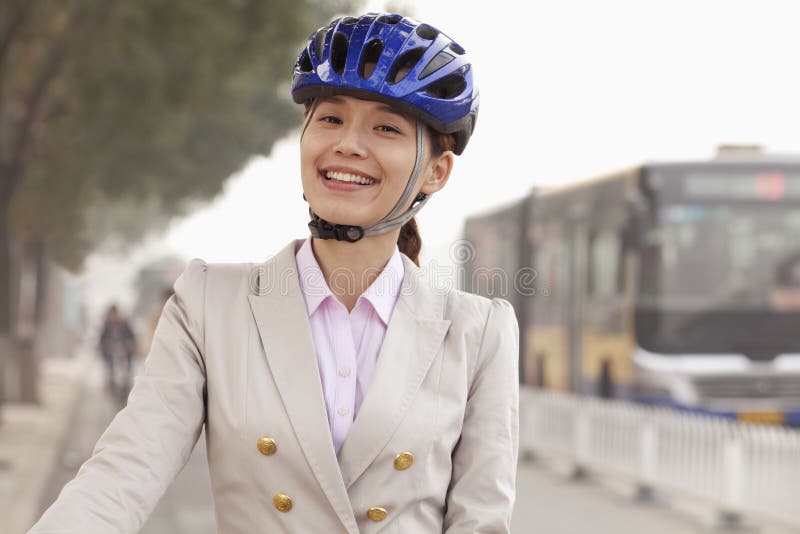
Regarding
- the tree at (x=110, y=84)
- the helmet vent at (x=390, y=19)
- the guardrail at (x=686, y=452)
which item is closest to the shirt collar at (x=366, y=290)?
A: the helmet vent at (x=390, y=19)

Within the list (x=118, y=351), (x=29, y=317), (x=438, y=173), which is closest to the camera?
(x=438, y=173)

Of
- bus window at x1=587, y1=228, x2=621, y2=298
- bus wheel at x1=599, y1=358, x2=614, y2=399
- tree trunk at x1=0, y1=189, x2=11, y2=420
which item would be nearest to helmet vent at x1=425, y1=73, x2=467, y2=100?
bus window at x1=587, y1=228, x2=621, y2=298

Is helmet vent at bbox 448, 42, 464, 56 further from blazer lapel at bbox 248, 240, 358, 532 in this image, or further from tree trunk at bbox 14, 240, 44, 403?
tree trunk at bbox 14, 240, 44, 403

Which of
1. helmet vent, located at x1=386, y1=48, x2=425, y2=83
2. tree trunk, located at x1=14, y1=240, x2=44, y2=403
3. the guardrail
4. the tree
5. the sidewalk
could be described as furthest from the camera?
tree trunk, located at x1=14, y1=240, x2=44, y2=403

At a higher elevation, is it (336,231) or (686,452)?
(336,231)

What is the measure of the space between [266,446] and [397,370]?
0.95 ft

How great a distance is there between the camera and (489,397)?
8.37 ft

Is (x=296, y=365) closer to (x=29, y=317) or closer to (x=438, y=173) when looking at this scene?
(x=438, y=173)

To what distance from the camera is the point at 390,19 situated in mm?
2566

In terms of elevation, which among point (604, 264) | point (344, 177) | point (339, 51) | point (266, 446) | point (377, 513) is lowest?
point (604, 264)

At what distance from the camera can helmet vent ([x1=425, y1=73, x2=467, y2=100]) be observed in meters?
2.55

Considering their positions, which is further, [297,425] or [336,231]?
[336,231]

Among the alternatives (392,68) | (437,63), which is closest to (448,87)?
(437,63)

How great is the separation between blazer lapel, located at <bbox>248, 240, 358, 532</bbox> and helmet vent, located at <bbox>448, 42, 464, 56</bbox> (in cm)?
53
